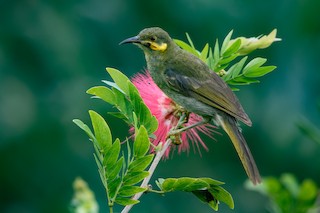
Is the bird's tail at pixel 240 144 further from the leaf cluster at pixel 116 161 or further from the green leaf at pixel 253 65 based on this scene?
the leaf cluster at pixel 116 161

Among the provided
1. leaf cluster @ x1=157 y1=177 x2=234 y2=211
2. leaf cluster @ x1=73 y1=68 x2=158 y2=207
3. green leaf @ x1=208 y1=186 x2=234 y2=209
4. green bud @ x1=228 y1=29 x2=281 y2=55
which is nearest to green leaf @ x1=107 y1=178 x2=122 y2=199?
leaf cluster @ x1=73 y1=68 x2=158 y2=207

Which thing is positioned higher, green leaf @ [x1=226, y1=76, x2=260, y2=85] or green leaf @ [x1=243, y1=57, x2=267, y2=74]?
green leaf @ [x1=243, y1=57, x2=267, y2=74]

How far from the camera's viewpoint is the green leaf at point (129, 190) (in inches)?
80.1

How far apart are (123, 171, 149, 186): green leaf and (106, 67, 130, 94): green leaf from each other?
0.32 metres

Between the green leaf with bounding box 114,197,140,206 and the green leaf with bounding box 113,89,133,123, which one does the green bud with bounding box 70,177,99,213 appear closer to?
the green leaf with bounding box 114,197,140,206

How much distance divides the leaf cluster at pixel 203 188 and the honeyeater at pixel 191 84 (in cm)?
71

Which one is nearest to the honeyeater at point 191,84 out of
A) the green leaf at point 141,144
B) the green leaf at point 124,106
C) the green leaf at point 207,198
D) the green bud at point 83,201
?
the green leaf at point 124,106

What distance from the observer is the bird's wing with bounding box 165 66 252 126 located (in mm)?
3062

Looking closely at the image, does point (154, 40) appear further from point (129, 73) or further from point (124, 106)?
point (129, 73)

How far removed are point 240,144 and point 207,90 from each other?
0.25 m

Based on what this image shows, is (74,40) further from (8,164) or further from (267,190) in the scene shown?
(267,190)

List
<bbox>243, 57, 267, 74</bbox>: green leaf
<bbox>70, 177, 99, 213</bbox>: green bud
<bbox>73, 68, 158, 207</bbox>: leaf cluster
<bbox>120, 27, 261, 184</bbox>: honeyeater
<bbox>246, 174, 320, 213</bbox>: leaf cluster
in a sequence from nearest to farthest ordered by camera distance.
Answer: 1. <bbox>246, 174, 320, 213</bbox>: leaf cluster
2. <bbox>70, 177, 99, 213</bbox>: green bud
3. <bbox>73, 68, 158, 207</bbox>: leaf cluster
4. <bbox>243, 57, 267, 74</bbox>: green leaf
5. <bbox>120, 27, 261, 184</bbox>: honeyeater

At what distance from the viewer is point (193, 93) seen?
3.16 meters

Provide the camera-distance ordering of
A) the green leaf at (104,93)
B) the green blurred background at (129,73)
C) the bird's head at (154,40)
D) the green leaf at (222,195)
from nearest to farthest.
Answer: the green leaf at (222,195)
the green leaf at (104,93)
the bird's head at (154,40)
the green blurred background at (129,73)
